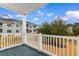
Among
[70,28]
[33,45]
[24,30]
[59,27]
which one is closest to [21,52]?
[33,45]

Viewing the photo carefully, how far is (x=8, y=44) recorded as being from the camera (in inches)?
105

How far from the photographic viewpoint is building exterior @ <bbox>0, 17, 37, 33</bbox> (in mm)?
2619

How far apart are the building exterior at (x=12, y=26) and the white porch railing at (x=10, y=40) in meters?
0.07

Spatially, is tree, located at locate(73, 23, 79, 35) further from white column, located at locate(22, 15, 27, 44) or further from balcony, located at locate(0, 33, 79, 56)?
white column, located at locate(22, 15, 27, 44)

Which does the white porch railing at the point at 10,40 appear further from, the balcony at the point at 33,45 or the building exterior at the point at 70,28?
the building exterior at the point at 70,28

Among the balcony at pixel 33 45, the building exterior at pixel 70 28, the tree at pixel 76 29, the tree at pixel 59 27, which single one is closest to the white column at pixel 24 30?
the balcony at pixel 33 45

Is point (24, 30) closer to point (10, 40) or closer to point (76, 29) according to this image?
point (10, 40)

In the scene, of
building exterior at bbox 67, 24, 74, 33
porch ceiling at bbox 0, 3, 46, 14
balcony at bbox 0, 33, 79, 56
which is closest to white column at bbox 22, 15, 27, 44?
balcony at bbox 0, 33, 79, 56

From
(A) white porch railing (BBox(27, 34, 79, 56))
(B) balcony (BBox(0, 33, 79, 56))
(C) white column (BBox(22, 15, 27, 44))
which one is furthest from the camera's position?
(C) white column (BBox(22, 15, 27, 44))

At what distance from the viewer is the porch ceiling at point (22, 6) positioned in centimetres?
262

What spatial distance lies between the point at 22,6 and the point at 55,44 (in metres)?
0.86

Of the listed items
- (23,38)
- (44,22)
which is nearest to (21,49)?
(23,38)

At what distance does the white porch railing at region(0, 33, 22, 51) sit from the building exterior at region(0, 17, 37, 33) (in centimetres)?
7

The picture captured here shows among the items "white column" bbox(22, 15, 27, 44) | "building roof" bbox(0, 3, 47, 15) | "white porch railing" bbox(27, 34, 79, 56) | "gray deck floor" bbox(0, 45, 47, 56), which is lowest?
"gray deck floor" bbox(0, 45, 47, 56)
